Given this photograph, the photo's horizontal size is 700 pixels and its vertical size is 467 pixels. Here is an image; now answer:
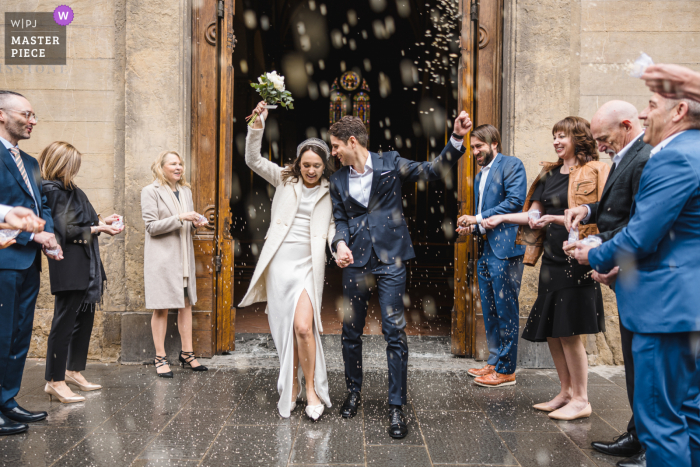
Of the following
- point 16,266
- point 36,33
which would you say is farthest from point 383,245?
point 36,33

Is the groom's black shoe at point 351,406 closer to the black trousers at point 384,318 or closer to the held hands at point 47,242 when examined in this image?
the black trousers at point 384,318

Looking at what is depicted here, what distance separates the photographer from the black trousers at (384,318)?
345 centimetres

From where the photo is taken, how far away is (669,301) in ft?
6.86

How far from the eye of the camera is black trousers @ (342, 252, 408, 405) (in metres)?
3.45

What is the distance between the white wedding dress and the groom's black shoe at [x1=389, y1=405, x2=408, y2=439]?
574 mm

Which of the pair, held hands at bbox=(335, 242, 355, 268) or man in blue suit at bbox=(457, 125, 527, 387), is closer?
held hands at bbox=(335, 242, 355, 268)

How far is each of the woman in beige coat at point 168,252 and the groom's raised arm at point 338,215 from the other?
5.14 feet

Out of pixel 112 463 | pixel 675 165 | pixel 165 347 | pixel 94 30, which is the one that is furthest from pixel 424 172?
pixel 94 30

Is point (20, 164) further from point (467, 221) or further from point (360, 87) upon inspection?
point (360, 87)

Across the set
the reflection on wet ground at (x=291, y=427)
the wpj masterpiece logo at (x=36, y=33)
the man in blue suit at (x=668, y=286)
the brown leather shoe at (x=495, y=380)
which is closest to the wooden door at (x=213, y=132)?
the reflection on wet ground at (x=291, y=427)

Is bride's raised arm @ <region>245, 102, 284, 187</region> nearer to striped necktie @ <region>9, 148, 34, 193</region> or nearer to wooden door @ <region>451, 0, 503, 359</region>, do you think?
striped necktie @ <region>9, 148, 34, 193</region>

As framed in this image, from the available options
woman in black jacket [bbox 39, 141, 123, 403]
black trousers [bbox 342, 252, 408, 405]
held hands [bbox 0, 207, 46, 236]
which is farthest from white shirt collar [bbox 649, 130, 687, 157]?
woman in black jacket [bbox 39, 141, 123, 403]

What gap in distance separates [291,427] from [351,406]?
470mm

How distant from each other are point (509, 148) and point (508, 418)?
2.74 meters
